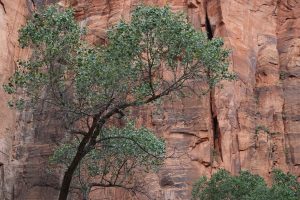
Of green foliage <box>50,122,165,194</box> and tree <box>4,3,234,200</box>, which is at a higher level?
tree <box>4,3,234,200</box>

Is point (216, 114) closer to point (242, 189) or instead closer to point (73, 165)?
point (242, 189)

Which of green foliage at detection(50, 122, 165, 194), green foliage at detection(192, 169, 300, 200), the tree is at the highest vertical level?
the tree

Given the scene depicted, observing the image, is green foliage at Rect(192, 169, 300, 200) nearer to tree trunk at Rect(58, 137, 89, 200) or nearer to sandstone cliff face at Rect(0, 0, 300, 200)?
sandstone cliff face at Rect(0, 0, 300, 200)

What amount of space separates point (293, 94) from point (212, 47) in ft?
50.1

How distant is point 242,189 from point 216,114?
759 cm

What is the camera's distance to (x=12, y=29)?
30.2 m

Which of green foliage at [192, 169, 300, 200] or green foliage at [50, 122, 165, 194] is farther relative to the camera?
green foliage at [192, 169, 300, 200]

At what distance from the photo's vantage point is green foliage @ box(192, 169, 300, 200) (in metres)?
19.7

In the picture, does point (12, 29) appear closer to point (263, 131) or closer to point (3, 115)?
point (3, 115)

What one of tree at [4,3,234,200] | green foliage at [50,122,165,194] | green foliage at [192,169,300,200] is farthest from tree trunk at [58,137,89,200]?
green foliage at [192,169,300,200]

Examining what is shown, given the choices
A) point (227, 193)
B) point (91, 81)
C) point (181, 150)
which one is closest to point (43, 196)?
point (181, 150)

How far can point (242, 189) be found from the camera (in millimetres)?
20969

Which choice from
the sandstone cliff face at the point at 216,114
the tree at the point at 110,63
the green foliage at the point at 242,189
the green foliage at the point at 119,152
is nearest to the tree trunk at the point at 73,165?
the tree at the point at 110,63

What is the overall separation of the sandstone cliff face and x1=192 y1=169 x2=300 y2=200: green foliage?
301 centimetres
